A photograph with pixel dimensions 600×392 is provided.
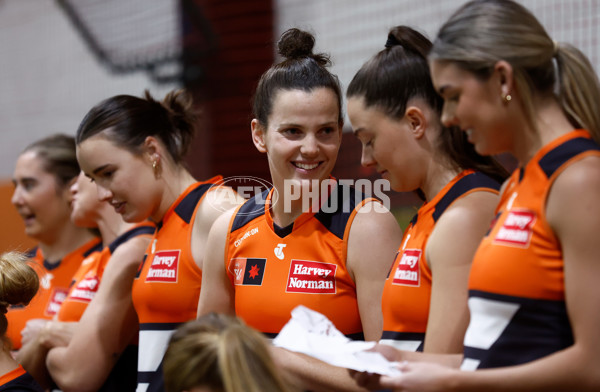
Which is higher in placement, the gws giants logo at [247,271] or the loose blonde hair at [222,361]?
the gws giants logo at [247,271]

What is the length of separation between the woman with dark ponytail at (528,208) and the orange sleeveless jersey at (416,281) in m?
0.19

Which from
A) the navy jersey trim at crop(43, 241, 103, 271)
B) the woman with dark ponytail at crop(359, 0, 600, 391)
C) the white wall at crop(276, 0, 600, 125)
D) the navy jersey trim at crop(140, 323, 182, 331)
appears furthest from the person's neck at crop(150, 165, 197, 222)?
the white wall at crop(276, 0, 600, 125)

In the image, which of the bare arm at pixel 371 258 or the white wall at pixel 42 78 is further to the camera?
the white wall at pixel 42 78

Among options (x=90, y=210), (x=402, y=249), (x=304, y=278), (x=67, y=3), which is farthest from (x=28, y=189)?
(x=67, y=3)

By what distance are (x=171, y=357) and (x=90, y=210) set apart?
1.84 meters

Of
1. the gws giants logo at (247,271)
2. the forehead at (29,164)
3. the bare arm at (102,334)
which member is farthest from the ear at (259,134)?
the forehead at (29,164)

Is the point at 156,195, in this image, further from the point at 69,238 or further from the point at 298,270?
the point at 69,238

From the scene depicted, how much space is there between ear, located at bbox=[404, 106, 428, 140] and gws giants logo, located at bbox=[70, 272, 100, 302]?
167 cm

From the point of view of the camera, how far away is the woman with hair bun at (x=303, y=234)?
187cm

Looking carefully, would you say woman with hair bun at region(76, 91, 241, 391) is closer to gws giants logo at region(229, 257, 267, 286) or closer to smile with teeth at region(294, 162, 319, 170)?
gws giants logo at region(229, 257, 267, 286)

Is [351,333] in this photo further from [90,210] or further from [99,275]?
[90,210]

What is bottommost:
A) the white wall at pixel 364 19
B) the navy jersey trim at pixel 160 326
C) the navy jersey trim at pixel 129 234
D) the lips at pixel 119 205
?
the navy jersey trim at pixel 160 326

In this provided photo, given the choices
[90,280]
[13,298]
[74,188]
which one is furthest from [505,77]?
[74,188]

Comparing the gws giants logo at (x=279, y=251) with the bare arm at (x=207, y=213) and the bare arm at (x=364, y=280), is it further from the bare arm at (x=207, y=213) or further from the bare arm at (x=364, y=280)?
the bare arm at (x=207, y=213)
